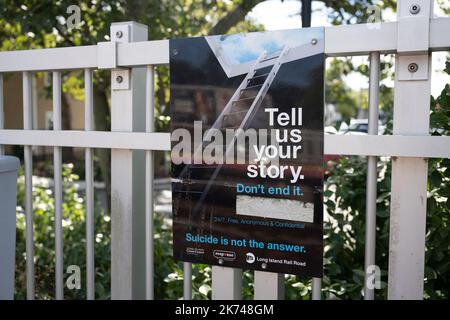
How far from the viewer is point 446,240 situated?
2332 mm

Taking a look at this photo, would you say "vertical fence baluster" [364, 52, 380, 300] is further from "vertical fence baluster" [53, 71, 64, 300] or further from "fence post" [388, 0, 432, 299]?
"vertical fence baluster" [53, 71, 64, 300]

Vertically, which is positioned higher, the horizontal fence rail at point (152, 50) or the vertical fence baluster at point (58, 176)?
the horizontal fence rail at point (152, 50)

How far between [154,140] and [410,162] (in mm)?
1014

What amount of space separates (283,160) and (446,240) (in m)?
Result: 1.06

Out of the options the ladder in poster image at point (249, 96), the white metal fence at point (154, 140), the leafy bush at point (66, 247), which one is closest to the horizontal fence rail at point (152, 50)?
the white metal fence at point (154, 140)

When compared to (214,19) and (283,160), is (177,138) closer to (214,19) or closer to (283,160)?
(283,160)

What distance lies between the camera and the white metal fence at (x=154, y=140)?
65.7 inches

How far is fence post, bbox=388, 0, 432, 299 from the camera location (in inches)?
64.4

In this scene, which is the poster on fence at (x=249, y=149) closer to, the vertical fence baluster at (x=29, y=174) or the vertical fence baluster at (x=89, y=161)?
the vertical fence baluster at (x=89, y=161)

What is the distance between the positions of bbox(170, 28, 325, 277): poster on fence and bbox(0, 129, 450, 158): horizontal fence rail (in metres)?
0.08

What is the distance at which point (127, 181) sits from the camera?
2.17 meters

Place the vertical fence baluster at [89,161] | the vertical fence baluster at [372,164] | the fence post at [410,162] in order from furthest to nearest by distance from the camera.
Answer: the vertical fence baluster at [89,161]
the vertical fence baluster at [372,164]
the fence post at [410,162]

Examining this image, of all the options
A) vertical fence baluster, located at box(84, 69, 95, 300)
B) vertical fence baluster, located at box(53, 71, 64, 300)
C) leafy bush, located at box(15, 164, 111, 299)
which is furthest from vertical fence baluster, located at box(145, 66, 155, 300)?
leafy bush, located at box(15, 164, 111, 299)
